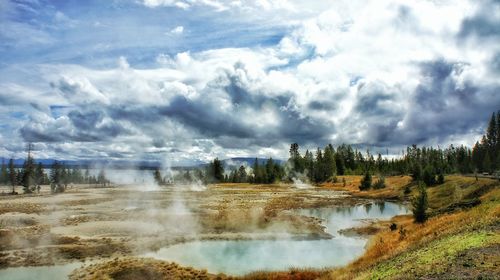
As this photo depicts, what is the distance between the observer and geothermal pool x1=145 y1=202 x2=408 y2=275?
138 ft

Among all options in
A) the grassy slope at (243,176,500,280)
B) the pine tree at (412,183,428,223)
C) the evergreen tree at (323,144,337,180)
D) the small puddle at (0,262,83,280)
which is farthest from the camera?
the evergreen tree at (323,144,337,180)

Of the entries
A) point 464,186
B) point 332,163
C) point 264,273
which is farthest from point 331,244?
point 332,163

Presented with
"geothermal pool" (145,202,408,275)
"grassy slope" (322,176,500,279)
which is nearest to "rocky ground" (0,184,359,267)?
"geothermal pool" (145,202,408,275)

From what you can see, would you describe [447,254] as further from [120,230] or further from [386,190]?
[386,190]

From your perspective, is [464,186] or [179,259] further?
[464,186]

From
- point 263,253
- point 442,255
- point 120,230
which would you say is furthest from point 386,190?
point 442,255

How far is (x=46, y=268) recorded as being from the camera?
39.9 metres

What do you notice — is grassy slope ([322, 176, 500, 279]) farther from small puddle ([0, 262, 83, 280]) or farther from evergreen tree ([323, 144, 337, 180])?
evergreen tree ([323, 144, 337, 180])

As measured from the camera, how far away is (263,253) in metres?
47.7

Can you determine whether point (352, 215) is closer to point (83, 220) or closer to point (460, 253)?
point (83, 220)

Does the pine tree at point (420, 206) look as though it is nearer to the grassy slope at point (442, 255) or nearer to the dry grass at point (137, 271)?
the grassy slope at point (442, 255)

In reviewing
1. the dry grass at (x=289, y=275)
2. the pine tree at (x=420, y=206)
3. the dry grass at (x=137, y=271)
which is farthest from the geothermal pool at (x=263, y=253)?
the pine tree at (x=420, y=206)

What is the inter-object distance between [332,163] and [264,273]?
160m

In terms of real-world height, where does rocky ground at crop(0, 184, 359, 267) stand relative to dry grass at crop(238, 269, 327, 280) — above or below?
above
